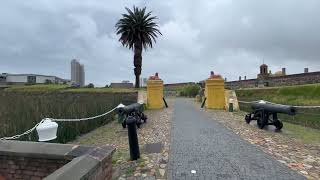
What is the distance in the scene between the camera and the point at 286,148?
291 inches

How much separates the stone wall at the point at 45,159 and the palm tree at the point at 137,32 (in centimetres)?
3135

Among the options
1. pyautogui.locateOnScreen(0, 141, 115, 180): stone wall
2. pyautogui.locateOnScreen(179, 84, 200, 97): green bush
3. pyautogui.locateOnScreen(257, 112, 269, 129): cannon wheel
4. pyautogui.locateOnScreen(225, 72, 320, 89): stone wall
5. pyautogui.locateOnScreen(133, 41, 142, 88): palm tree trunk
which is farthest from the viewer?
pyautogui.locateOnScreen(133, 41, 142, 88): palm tree trunk

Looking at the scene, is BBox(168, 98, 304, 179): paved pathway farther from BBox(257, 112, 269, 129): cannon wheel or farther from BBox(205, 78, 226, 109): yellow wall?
BBox(205, 78, 226, 109): yellow wall

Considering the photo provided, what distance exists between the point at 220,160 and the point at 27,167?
349cm

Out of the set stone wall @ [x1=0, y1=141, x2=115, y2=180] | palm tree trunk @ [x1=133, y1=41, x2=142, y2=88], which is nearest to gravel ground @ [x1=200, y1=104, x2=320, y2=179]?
stone wall @ [x1=0, y1=141, x2=115, y2=180]

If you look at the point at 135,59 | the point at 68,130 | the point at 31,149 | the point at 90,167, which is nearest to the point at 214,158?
the point at 90,167

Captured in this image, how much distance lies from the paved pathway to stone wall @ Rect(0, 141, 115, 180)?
1357mm

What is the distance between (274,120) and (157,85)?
33.0 feet

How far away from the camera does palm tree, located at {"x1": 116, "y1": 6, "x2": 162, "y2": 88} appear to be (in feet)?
121

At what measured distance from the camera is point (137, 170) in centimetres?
572

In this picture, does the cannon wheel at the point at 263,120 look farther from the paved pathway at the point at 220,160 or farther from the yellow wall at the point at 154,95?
the yellow wall at the point at 154,95

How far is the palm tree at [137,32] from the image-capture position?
36803 mm

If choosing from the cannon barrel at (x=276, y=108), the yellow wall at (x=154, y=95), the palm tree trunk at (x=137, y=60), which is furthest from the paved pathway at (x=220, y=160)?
the palm tree trunk at (x=137, y=60)

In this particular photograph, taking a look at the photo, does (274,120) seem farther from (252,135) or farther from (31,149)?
(31,149)
